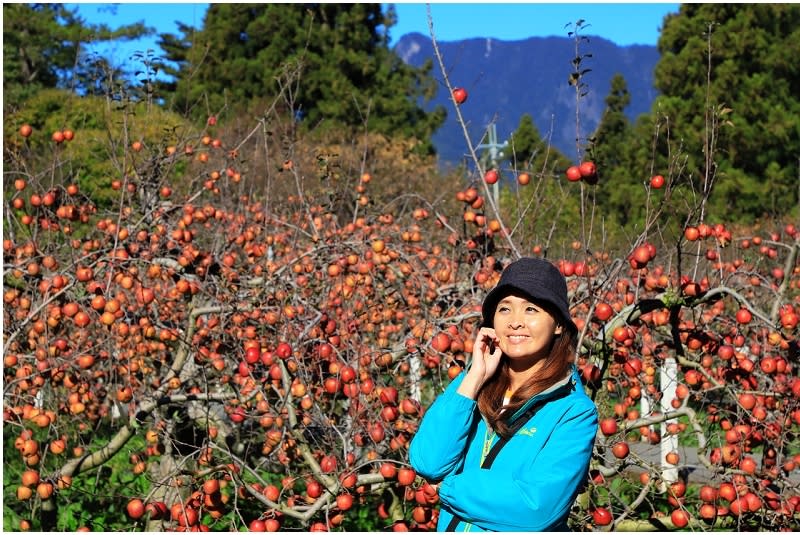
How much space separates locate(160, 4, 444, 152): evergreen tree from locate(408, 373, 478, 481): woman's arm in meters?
20.0

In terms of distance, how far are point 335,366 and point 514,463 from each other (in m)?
2.18

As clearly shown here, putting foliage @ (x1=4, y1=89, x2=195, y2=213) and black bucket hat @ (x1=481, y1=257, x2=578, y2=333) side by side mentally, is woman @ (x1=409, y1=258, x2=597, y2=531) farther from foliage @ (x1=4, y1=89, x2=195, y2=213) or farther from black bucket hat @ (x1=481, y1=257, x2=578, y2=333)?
foliage @ (x1=4, y1=89, x2=195, y2=213)

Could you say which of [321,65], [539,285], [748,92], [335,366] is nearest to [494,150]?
[335,366]

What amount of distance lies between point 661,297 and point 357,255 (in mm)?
1941

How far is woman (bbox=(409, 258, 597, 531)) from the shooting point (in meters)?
2.08

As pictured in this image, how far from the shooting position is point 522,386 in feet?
7.51

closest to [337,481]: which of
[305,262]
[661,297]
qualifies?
[661,297]

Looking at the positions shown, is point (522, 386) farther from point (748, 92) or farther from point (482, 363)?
point (748, 92)

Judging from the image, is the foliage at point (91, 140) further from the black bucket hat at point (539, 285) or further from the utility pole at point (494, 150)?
the black bucket hat at point (539, 285)

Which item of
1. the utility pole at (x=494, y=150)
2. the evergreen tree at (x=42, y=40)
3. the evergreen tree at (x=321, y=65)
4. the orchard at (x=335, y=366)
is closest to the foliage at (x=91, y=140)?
the orchard at (x=335, y=366)

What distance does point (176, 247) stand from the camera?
5.00 meters

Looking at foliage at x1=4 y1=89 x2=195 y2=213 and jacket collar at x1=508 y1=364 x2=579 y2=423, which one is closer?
jacket collar at x1=508 y1=364 x2=579 y2=423

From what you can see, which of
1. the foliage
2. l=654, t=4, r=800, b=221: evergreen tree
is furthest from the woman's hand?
l=654, t=4, r=800, b=221: evergreen tree

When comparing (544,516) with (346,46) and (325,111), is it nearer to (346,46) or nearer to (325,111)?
(325,111)
